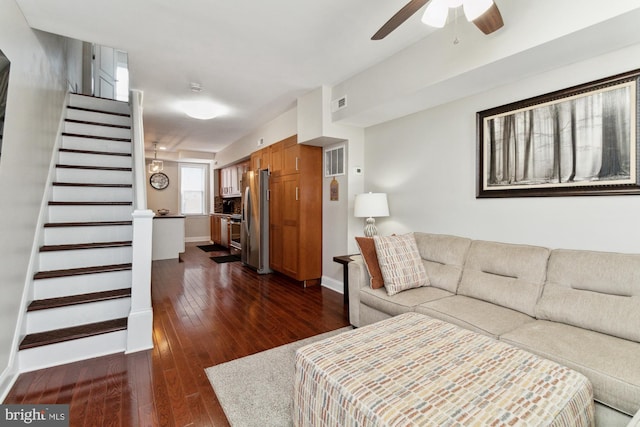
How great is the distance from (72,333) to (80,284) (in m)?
0.45

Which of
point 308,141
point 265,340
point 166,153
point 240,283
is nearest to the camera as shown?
point 265,340

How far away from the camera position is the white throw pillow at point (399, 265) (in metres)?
2.44

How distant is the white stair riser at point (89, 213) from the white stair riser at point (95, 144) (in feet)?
3.57

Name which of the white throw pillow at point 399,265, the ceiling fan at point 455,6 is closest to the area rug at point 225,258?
the white throw pillow at point 399,265

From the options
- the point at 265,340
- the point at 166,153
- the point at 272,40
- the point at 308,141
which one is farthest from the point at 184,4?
the point at 166,153

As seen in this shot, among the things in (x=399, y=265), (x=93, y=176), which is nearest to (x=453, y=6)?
(x=399, y=265)

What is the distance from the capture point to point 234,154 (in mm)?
7027

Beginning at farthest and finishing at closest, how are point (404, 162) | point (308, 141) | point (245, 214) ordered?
point (245, 214), point (308, 141), point (404, 162)

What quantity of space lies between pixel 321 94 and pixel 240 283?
9.61 feet

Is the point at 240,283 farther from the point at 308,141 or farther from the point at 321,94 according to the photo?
the point at 321,94

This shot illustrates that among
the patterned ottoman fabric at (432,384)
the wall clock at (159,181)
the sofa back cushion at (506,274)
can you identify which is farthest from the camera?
the wall clock at (159,181)

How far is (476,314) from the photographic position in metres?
1.96

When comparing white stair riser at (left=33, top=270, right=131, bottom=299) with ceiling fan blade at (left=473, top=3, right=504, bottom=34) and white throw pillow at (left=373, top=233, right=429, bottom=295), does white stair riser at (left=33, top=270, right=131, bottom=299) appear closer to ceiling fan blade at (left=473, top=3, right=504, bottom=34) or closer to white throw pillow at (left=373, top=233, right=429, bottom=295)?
white throw pillow at (left=373, top=233, right=429, bottom=295)

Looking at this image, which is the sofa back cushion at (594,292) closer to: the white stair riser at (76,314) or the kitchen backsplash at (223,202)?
the white stair riser at (76,314)
